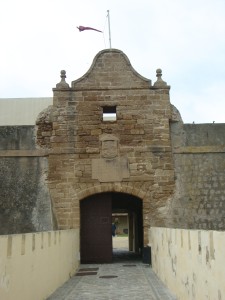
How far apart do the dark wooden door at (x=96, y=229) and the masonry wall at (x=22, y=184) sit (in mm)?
1087

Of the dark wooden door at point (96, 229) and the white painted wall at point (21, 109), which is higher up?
the white painted wall at point (21, 109)

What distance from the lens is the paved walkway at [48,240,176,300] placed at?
6883mm

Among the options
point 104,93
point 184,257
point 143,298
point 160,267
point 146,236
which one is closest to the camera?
point 184,257

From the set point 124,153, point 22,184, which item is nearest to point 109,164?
point 124,153

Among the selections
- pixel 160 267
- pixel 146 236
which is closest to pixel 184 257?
pixel 160 267

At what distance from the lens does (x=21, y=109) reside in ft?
76.4

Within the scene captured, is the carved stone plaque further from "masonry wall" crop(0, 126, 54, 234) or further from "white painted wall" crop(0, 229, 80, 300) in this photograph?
"white painted wall" crop(0, 229, 80, 300)

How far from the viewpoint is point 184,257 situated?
5887 mm

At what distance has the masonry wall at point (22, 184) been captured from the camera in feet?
38.1

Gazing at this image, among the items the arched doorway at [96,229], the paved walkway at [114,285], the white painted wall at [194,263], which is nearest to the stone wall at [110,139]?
the arched doorway at [96,229]

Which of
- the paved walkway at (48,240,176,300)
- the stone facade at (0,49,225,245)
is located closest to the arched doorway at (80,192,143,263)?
the stone facade at (0,49,225,245)

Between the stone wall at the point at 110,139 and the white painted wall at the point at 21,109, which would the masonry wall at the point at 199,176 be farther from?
the white painted wall at the point at 21,109

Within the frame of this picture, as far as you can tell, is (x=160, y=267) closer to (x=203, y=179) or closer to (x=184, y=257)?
(x=184, y=257)

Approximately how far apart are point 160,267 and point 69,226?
3858 mm
